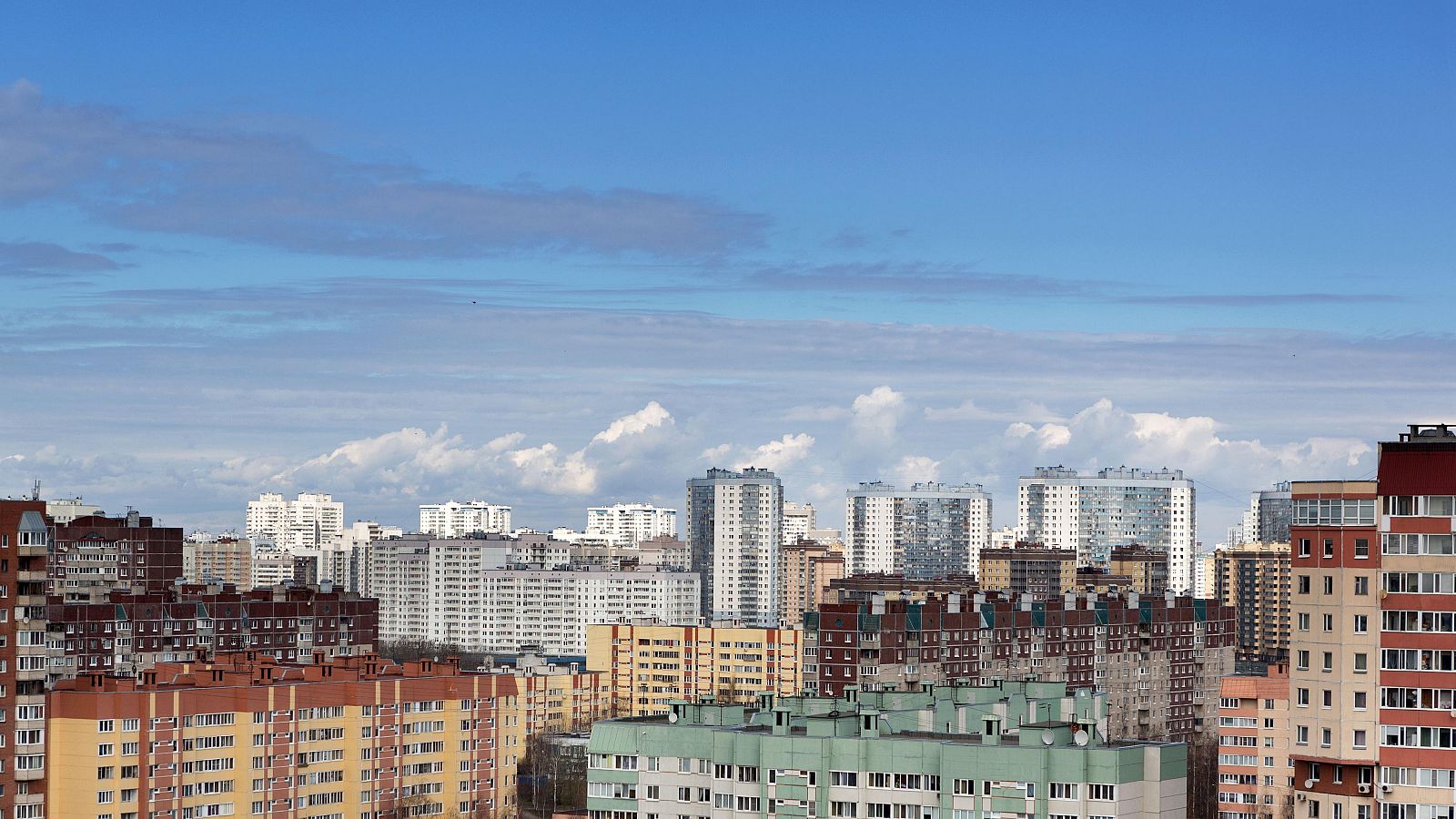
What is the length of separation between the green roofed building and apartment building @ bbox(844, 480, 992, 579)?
351ft

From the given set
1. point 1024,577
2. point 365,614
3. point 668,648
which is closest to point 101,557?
point 365,614

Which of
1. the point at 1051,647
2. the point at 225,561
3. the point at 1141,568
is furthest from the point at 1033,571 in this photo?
the point at 225,561

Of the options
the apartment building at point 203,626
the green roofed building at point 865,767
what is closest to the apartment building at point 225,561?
the apartment building at point 203,626

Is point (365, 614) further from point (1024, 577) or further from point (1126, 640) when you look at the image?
point (1024, 577)

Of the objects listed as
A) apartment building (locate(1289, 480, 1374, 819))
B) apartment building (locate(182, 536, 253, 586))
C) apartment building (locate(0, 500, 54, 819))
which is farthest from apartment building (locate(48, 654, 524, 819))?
apartment building (locate(182, 536, 253, 586))

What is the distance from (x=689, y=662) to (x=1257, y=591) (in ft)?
125

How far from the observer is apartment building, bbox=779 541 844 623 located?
119125mm

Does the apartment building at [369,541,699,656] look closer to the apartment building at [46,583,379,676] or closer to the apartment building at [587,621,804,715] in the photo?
the apartment building at [587,621,804,715]

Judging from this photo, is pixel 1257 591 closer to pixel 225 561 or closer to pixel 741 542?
pixel 741 542

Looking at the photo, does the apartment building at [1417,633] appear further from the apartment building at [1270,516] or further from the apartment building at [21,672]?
the apartment building at [1270,516]

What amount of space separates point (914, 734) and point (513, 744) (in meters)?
15.4

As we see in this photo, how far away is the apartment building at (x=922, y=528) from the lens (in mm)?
135375

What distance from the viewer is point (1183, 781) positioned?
2508 cm

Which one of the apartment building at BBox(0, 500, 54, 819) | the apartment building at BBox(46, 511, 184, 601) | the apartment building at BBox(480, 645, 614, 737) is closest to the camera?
the apartment building at BBox(0, 500, 54, 819)
